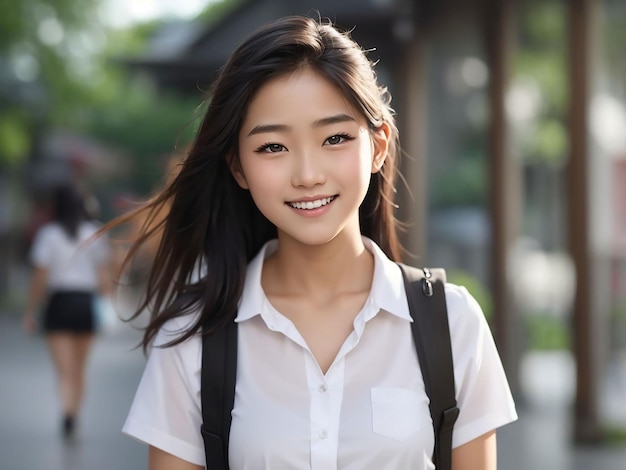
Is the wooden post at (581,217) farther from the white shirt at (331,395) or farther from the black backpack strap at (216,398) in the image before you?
the black backpack strap at (216,398)

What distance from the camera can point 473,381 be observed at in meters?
2.60

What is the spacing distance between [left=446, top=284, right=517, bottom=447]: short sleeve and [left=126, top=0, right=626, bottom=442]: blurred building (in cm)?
146

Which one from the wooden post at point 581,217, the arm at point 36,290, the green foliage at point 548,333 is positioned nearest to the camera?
the wooden post at point 581,217

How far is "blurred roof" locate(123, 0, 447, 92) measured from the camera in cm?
1154

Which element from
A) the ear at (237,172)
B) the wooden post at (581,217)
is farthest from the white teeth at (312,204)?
the wooden post at (581,217)

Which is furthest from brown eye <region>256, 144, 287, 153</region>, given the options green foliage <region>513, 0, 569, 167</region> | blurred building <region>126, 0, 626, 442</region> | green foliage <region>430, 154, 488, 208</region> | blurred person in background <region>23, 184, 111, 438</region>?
green foliage <region>430, 154, 488, 208</region>

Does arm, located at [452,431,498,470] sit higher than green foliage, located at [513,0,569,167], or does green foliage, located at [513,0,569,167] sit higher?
green foliage, located at [513,0,569,167]

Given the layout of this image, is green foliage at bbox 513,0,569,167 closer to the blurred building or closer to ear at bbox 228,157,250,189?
the blurred building

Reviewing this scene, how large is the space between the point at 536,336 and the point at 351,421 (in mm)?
13748

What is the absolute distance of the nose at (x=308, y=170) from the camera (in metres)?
2.51

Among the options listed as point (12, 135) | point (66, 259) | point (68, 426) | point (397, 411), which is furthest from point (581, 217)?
point (12, 135)

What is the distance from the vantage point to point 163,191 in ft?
9.70

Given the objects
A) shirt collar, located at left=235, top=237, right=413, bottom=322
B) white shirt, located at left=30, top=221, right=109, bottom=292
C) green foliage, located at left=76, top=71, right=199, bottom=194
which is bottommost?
shirt collar, located at left=235, top=237, right=413, bottom=322

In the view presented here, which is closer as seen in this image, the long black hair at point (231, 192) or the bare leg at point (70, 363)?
the long black hair at point (231, 192)
